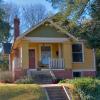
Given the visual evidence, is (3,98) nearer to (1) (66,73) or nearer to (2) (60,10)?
(2) (60,10)

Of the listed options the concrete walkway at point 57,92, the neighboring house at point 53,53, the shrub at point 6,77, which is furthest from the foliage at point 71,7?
the shrub at point 6,77

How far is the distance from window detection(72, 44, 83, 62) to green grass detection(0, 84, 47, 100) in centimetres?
1520

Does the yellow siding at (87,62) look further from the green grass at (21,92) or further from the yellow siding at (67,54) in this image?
the green grass at (21,92)

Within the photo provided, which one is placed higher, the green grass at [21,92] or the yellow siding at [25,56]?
the yellow siding at [25,56]

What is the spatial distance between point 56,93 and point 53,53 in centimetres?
1483

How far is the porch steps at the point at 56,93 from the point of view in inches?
1019

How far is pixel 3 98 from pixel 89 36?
1216 cm

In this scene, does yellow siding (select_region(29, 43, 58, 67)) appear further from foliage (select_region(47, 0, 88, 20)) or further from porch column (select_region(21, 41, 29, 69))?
foliage (select_region(47, 0, 88, 20))

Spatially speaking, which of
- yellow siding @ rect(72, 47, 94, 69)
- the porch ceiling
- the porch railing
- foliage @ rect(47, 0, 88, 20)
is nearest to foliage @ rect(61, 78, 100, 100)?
foliage @ rect(47, 0, 88, 20)

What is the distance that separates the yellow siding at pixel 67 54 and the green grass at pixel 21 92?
39.9ft

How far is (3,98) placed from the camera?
25344 mm

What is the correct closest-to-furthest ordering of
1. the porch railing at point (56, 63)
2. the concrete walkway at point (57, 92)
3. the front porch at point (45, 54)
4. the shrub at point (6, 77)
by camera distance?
the concrete walkway at point (57, 92)
the shrub at point (6, 77)
the porch railing at point (56, 63)
the front porch at point (45, 54)

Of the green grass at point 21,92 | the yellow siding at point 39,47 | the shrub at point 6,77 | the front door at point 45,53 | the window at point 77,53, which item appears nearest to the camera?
the green grass at point 21,92

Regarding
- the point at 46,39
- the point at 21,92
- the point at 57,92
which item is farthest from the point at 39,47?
the point at 21,92
